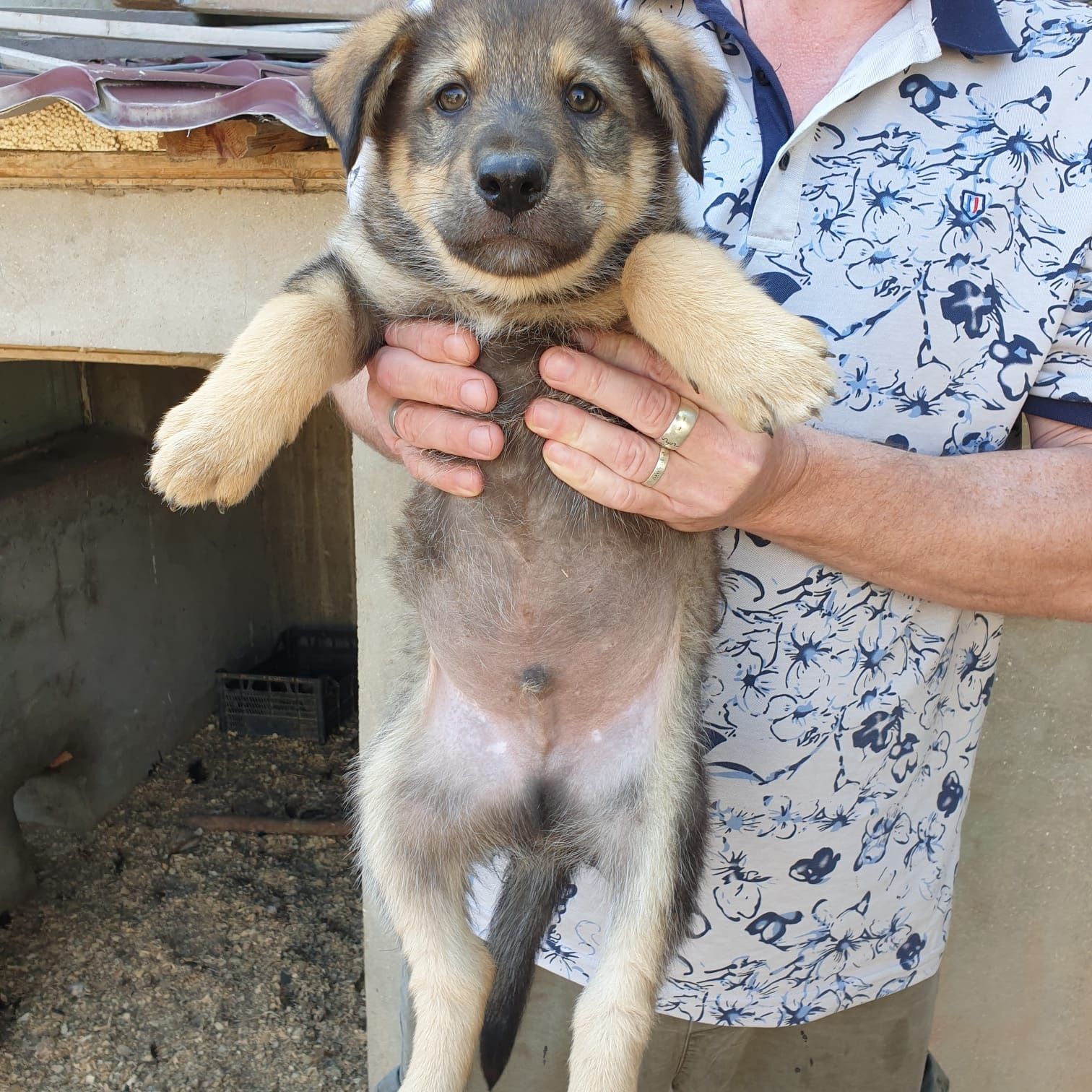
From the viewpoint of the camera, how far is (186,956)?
468 cm

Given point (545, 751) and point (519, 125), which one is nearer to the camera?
point (519, 125)

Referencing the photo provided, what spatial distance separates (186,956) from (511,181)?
4.18 metres

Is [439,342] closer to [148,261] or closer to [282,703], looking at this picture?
[148,261]

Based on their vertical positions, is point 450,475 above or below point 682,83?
below

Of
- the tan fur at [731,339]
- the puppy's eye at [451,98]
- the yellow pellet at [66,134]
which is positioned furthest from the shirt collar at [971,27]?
the yellow pellet at [66,134]

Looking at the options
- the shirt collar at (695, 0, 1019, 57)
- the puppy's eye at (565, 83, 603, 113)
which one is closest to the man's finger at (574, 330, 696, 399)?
the puppy's eye at (565, 83, 603, 113)

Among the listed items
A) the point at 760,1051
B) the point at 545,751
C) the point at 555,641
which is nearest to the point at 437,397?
the point at 555,641

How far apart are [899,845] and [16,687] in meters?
4.50

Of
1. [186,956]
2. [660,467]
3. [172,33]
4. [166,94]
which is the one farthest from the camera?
[186,956]

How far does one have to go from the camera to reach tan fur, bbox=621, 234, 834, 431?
5.48 feet

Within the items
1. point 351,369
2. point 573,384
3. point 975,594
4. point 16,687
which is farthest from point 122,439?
point 975,594

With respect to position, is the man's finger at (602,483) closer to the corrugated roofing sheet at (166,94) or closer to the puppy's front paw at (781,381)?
the puppy's front paw at (781,381)

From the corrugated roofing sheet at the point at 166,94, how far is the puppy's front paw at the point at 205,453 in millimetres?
928

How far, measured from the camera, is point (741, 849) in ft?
6.73
